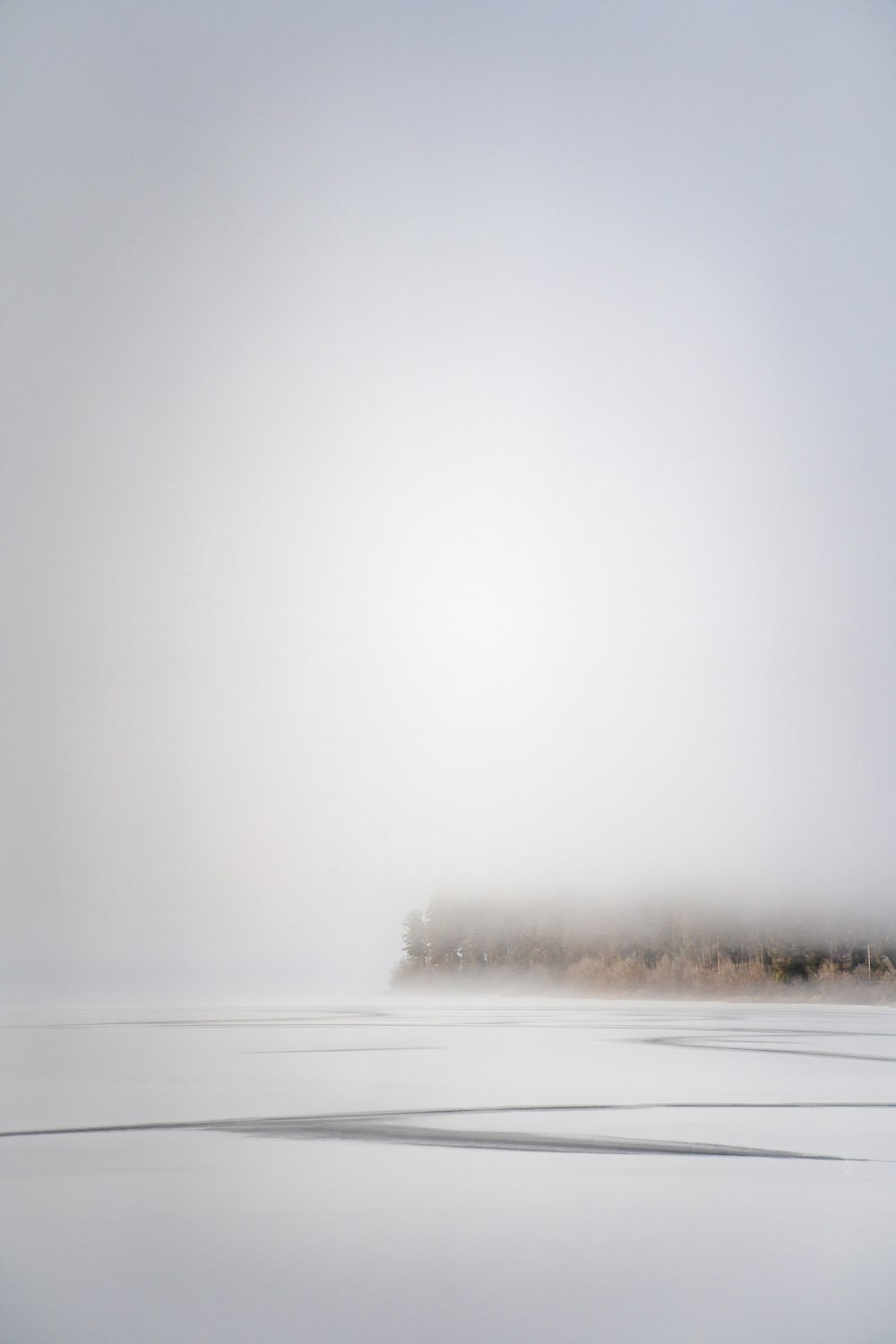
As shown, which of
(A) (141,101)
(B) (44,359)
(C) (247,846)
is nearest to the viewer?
(B) (44,359)

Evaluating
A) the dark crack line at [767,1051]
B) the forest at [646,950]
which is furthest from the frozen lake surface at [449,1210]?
the forest at [646,950]

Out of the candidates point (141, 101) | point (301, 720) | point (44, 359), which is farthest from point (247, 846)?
point (141, 101)

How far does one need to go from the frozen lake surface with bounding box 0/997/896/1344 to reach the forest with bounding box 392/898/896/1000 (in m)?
4.74

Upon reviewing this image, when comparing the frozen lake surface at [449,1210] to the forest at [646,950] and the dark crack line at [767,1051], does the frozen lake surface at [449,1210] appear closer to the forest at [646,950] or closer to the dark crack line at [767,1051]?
the dark crack line at [767,1051]

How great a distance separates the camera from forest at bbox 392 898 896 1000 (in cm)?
630

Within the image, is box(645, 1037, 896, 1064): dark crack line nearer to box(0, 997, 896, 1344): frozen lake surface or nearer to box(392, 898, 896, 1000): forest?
box(0, 997, 896, 1344): frozen lake surface

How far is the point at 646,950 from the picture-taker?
7.19 m

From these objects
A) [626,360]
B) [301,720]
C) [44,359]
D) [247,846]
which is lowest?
[247,846]

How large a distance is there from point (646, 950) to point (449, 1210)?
21.1 feet

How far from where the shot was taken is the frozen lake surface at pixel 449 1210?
845mm

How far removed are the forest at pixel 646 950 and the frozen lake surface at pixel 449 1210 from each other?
4.74 m

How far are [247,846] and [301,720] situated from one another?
1048 millimetres

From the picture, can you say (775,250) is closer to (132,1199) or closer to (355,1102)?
(355,1102)

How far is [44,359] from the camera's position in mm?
3543
